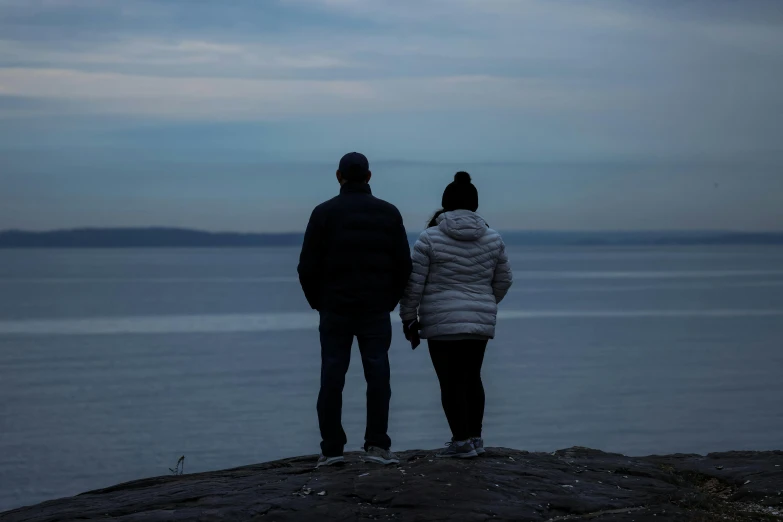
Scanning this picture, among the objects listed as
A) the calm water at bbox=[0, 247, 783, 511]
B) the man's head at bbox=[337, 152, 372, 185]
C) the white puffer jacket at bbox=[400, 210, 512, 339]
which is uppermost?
the man's head at bbox=[337, 152, 372, 185]

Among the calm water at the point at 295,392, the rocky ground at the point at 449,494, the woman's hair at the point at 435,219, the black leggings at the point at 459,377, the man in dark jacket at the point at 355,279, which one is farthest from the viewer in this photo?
the calm water at the point at 295,392

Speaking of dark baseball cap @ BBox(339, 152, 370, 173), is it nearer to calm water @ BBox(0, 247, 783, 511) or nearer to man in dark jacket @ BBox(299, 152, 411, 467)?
man in dark jacket @ BBox(299, 152, 411, 467)

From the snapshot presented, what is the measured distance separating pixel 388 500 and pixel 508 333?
47526 millimetres

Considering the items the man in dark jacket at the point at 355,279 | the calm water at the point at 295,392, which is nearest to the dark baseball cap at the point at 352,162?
the man in dark jacket at the point at 355,279

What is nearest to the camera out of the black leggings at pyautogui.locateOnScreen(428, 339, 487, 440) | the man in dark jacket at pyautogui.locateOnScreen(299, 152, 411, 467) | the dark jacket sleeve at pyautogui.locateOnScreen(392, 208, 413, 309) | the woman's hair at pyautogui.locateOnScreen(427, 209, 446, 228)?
the man in dark jacket at pyautogui.locateOnScreen(299, 152, 411, 467)

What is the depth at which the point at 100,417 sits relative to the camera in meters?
28.7

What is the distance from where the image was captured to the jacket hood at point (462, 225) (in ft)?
25.3

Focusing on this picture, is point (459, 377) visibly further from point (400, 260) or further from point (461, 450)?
point (400, 260)

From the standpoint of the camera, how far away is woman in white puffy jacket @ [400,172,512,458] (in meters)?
7.71

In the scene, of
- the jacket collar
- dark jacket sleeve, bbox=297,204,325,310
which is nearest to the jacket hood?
the jacket collar

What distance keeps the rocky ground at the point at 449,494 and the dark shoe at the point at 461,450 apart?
17 cm

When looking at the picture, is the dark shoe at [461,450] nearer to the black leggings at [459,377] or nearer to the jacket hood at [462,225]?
the black leggings at [459,377]

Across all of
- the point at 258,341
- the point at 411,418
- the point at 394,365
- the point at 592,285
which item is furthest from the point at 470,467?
the point at 592,285

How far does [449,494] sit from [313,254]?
6.75ft
